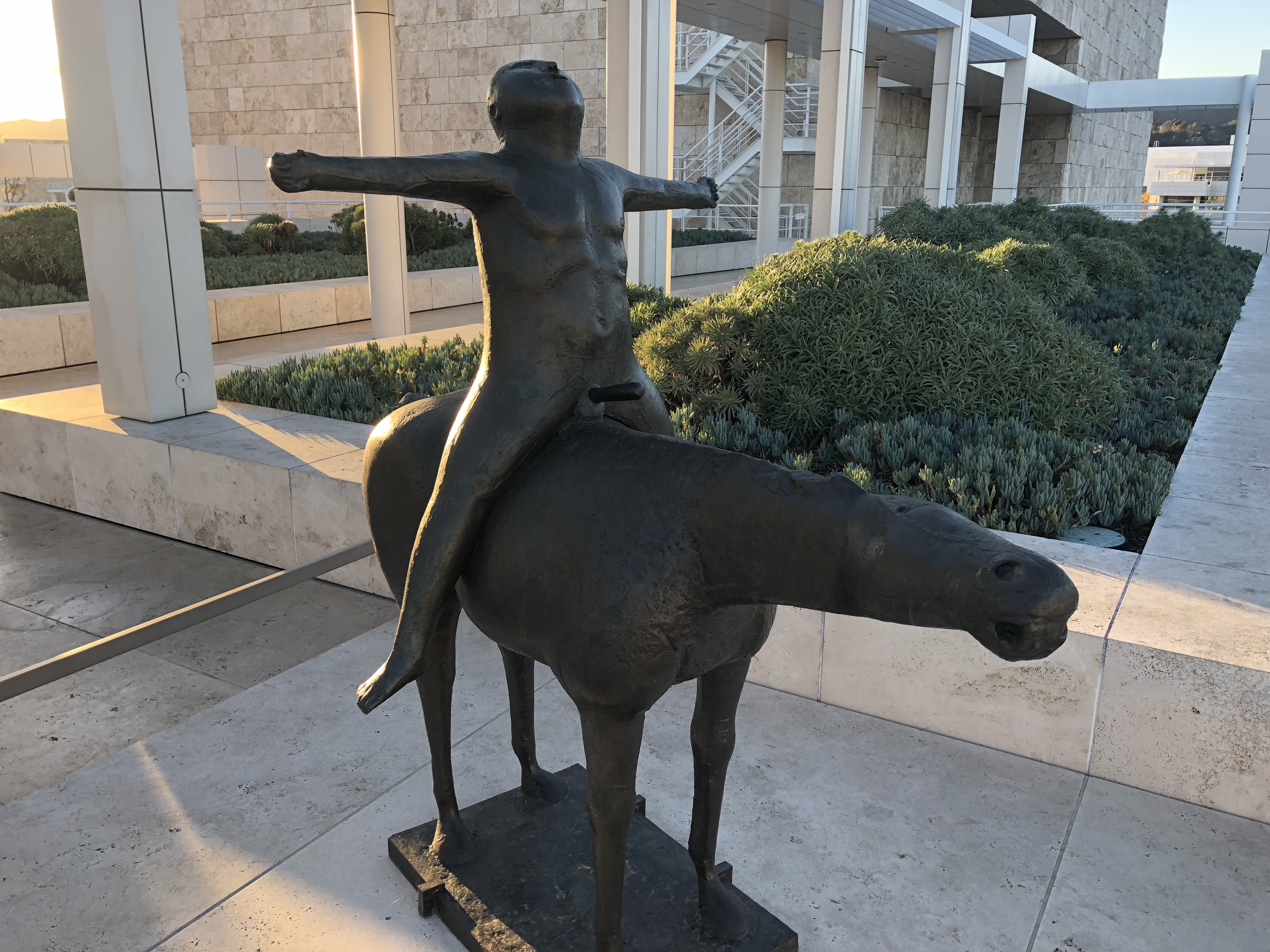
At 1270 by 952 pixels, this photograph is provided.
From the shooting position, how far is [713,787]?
234 cm

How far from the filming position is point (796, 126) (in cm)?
2934

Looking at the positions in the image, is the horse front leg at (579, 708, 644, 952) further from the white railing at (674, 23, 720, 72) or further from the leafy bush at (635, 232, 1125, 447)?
the white railing at (674, 23, 720, 72)

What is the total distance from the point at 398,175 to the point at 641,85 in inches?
379

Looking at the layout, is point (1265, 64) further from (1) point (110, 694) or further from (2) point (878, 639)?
(1) point (110, 694)

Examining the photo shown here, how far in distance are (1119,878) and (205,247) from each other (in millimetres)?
18287

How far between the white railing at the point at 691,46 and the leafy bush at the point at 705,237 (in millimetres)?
5949

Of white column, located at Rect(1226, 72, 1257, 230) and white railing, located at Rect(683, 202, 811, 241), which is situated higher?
white column, located at Rect(1226, 72, 1257, 230)

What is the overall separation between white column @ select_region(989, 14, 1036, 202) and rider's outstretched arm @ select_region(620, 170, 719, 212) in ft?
86.4

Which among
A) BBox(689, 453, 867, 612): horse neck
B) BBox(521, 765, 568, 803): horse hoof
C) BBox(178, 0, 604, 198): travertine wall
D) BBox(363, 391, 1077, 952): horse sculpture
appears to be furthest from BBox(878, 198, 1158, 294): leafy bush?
BBox(178, 0, 604, 198): travertine wall

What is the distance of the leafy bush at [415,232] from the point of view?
18.7 meters

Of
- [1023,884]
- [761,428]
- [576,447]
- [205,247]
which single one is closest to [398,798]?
[576,447]

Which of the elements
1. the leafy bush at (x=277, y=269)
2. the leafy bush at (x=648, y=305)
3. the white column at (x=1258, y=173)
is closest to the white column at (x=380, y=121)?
the leafy bush at (x=648, y=305)

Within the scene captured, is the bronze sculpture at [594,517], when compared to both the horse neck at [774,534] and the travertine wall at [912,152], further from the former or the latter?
the travertine wall at [912,152]

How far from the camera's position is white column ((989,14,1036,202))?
85.4ft
